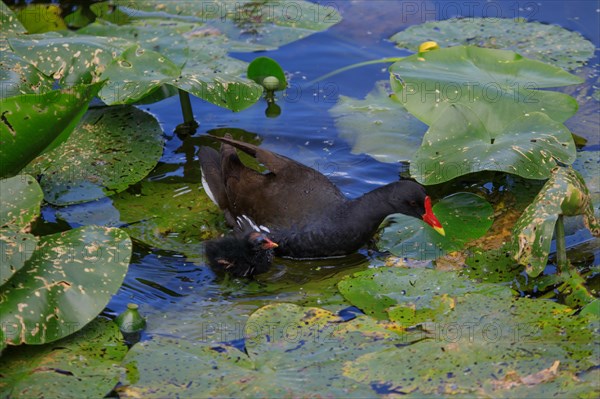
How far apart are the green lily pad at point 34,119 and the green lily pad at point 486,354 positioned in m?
1.85

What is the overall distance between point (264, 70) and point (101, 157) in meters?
1.38

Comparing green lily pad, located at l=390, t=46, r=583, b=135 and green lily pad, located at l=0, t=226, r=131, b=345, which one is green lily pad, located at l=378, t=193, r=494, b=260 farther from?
green lily pad, located at l=0, t=226, r=131, b=345

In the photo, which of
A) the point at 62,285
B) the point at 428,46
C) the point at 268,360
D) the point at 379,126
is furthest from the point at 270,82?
the point at 268,360

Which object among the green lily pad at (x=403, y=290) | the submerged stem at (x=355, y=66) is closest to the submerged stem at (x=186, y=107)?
the submerged stem at (x=355, y=66)

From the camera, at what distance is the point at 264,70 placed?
6094mm

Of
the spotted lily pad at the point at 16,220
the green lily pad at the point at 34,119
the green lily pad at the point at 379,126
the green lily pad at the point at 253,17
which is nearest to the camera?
the spotted lily pad at the point at 16,220

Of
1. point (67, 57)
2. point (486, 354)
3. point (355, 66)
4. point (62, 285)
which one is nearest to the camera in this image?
point (486, 354)

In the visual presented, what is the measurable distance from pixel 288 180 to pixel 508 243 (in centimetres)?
122

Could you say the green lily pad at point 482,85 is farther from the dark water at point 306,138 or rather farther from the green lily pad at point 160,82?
the green lily pad at point 160,82

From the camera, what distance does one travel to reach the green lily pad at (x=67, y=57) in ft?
17.5

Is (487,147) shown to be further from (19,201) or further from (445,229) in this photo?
(19,201)

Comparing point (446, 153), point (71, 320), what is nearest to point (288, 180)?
point (446, 153)

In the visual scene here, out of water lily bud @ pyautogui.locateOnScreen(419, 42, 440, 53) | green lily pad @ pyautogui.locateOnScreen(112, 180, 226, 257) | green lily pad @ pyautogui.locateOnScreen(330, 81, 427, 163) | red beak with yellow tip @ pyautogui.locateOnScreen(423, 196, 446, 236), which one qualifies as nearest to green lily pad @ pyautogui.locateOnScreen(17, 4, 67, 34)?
green lily pad @ pyautogui.locateOnScreen(112, 180, 226, 257)

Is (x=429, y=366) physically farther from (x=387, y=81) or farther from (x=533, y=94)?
(x=387, y=81)
